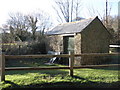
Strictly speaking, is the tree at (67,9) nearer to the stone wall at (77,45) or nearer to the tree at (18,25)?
the tree at (18,25)

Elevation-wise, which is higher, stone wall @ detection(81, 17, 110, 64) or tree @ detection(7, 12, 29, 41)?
Answer: tree @ detection(7, 12, 29, 41)

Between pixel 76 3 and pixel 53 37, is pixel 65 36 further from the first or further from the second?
pixel 76 3

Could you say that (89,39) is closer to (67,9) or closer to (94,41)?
(94,41)

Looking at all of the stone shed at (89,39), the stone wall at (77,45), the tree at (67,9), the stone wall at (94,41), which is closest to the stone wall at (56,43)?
the stone shed at (89,39)

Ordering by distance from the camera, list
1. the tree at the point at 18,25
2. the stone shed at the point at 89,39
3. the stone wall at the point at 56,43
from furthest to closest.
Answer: the tree at the point at 18,25, the stone wall at the point at 56,43, the stone shed at the point at 89,39

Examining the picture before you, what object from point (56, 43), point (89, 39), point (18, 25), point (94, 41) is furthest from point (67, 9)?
point (89, 39)

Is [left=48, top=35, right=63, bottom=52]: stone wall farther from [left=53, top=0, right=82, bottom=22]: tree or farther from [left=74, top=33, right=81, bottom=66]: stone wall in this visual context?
[left=53, top=0, right=82, bottom=22]: tree

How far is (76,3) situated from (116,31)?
839cm

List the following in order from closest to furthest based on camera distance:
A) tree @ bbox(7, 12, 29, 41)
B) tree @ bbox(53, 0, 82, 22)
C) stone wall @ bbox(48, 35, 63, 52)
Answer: stone wall @ bbox(48, 35, 63, 52), tree @ bbox(7, 12, 29, 41), tree @ bbox(53, 0, 82, 22)

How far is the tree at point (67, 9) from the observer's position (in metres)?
23.4

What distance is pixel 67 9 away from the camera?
24.4 metres

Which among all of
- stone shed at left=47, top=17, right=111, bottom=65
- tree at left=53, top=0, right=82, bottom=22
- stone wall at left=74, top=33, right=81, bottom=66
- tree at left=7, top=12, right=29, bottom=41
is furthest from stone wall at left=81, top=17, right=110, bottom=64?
tree at left=53, top=0, right=82, bottom=22

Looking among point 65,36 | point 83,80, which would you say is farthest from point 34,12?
point 83,80

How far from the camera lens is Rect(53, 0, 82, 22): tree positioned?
2338cm
